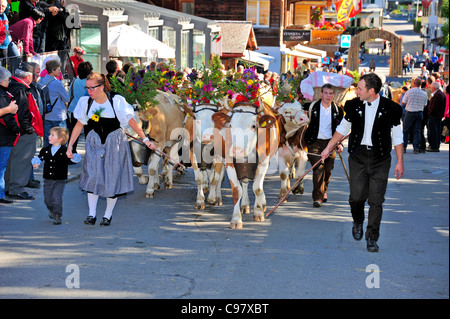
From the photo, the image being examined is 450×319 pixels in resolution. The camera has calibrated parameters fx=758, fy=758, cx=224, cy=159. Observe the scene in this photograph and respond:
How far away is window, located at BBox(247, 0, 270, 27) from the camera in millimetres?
47000

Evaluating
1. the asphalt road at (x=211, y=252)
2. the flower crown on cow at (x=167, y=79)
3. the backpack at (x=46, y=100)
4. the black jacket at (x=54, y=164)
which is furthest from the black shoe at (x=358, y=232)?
the backpack at (x=46, y=100)

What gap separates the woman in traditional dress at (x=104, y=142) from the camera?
9672 mm

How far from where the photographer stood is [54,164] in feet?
32.1

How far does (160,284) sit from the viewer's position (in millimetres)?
7242

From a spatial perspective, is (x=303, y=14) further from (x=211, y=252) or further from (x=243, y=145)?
(x=211, y=252)

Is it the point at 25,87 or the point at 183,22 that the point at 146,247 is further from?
the point at 183,22

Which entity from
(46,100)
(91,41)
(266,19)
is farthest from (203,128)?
(266,19)

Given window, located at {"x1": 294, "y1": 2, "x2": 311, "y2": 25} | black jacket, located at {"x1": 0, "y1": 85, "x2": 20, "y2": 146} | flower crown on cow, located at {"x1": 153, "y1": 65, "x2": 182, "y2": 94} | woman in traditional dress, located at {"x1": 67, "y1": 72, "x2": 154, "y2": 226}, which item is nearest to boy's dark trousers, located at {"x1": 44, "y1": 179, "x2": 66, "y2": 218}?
woman in traditional dress, located at {"x1": 67, "y1": 72, "x2": 154, "y2": 226}

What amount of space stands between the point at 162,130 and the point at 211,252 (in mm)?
4336

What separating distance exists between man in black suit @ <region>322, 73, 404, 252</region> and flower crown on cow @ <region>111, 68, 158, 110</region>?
13.2 feet

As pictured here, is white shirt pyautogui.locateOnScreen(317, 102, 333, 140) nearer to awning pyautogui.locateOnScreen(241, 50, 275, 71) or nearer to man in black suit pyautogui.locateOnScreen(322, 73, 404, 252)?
man in black suit pyautogui.locateOnScreen(322, 73, 404, 252)

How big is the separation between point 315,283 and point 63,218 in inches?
168

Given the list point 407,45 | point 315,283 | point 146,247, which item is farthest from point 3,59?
point 407,45

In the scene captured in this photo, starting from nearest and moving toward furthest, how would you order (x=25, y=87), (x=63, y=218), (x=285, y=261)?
1. (x=285, y=261)
2. (x=63, y=218)
3. (x=25, y=87)
